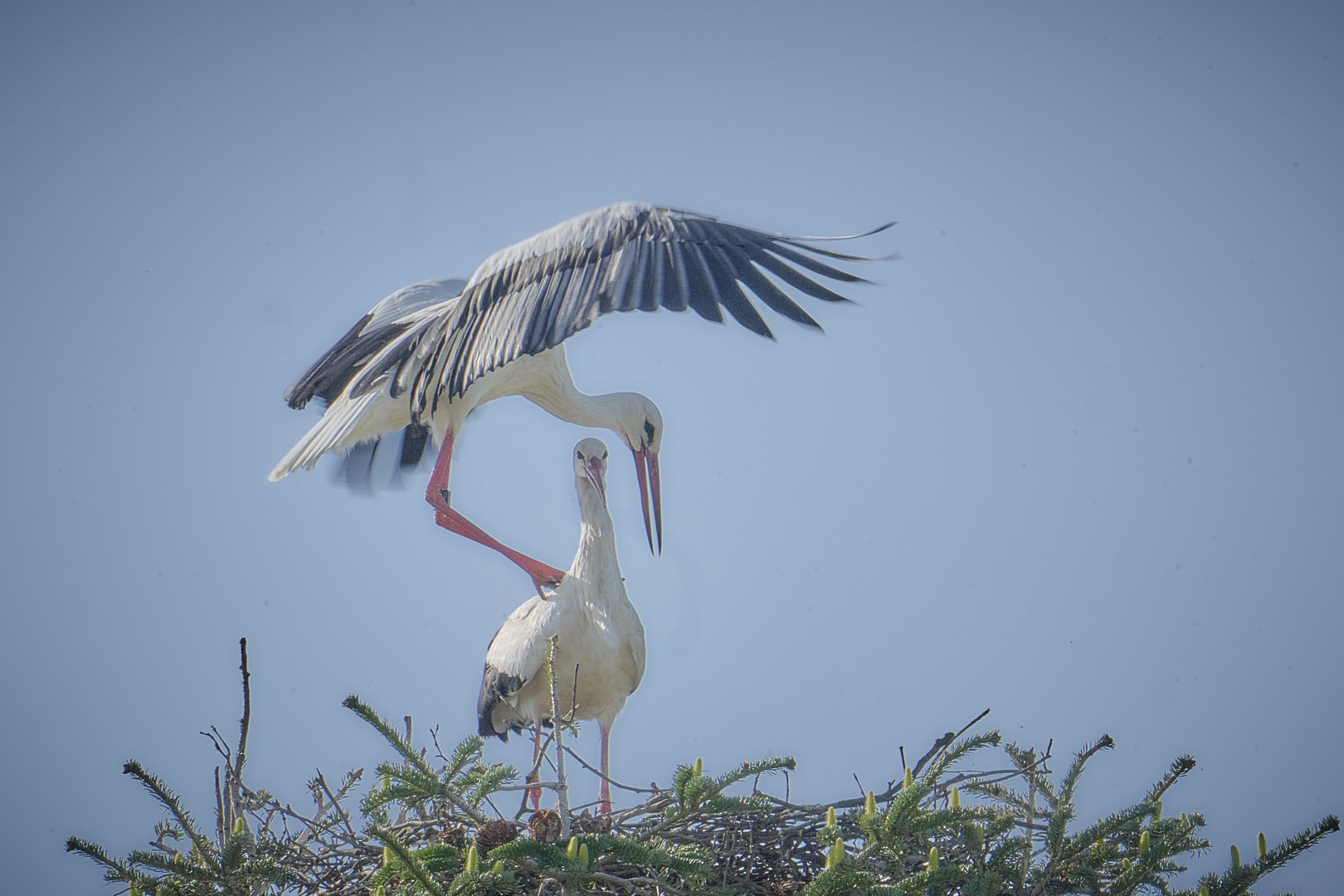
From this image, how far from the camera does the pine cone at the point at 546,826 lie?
141 inches

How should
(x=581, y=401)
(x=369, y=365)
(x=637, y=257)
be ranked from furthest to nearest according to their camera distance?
(x=581, y=401)
(x=369, y=365)
(x=637, y=257)

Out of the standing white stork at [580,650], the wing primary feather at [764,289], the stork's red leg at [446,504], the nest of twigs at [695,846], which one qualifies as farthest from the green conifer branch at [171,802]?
the stork's red leg at [446,504]

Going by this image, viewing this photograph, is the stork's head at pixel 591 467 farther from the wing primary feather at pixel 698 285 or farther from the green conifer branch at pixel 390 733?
the green conifer branch at pixel 390 733

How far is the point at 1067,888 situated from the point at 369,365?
3690mm

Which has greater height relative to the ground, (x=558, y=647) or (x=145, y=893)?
(x=558, y=647)

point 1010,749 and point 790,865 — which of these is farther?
point 790,865

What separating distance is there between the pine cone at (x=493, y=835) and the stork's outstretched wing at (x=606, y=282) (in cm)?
163

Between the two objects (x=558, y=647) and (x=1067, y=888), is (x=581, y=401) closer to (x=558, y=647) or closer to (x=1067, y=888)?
(x=558, y=647)

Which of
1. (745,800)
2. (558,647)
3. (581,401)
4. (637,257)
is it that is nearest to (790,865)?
(745,800)

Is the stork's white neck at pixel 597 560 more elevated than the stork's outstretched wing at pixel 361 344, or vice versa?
the stork's outstretched wing at pixel 361 344

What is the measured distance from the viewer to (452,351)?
5070 mm

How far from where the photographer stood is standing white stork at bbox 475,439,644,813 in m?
4.75

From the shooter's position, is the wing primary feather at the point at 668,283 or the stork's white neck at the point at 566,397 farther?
the stork's white neck at the point at 566,397

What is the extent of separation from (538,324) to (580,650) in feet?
3.94
